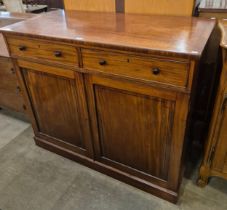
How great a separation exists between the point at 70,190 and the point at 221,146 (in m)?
0.94

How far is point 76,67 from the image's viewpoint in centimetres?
117

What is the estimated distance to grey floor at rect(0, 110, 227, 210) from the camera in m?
1.35

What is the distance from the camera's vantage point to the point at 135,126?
3.95 feet

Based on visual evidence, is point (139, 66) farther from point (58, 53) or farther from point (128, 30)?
point (58, 53)

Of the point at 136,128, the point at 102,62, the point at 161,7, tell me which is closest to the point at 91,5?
the point at 161,7

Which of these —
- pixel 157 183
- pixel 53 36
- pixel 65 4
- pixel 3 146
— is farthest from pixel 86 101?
pixel 3 146

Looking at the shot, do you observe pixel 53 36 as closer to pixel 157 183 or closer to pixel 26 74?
pixel 26 74

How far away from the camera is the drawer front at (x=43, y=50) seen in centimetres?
115

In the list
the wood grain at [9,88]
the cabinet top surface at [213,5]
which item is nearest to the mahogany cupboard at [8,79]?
the wood grain at [9,88]

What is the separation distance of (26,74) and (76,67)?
445mm

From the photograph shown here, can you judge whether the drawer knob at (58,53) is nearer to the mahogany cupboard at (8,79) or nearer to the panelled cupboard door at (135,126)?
the panelled cupboard door at (135,126)

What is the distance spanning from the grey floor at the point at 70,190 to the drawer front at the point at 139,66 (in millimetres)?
783

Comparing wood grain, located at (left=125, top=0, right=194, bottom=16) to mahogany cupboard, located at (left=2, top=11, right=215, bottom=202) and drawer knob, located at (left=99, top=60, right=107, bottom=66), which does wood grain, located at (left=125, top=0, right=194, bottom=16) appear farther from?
drawer knob, located at (left=99, top=60, right=107, bottom=66)

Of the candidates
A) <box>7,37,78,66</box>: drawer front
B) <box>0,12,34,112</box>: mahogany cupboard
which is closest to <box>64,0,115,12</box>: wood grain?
<box>0,12,34,112</box>: mahogany cupboard
